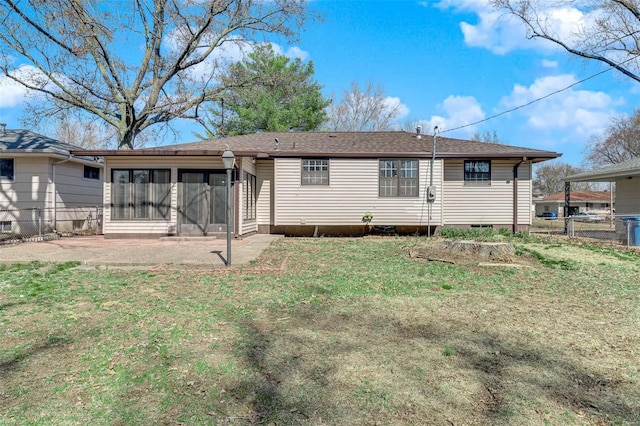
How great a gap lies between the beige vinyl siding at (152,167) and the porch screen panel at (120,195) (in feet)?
0.39

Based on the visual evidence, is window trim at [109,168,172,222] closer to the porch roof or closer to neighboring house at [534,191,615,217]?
the porch roof

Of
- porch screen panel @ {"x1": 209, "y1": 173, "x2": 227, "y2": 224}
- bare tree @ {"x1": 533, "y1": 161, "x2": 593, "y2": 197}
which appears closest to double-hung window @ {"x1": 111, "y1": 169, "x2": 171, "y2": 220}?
porch screen panel @ {"x1": 209, "y1": 173, "x2": 227, "y2": 224}

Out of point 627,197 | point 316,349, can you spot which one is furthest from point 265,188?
point 627,197

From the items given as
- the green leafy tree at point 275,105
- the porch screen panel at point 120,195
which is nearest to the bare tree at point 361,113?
the green leafy tree at point 275,105

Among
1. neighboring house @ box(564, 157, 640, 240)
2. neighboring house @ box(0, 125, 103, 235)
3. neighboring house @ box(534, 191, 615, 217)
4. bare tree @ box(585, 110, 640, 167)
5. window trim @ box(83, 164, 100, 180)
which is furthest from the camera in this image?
neighboring house @ box(534, 191, 615, 217)

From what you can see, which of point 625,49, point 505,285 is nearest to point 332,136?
point 505,285

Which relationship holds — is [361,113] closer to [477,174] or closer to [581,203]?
[477,174]

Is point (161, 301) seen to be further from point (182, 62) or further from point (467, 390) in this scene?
point (182, 62)

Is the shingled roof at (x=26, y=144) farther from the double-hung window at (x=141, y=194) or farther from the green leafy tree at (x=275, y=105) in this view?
the green leafy tree at (x=275, y=105)

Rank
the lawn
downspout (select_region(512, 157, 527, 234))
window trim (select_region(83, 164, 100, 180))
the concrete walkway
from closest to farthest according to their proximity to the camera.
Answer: the lawn → the concrete walkway → downspout (select_region(512, 157, 527, 234)) → window trim (select_region(83, 164, 100, 180))

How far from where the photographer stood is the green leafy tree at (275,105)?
76.4 feet

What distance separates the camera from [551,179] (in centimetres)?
6719

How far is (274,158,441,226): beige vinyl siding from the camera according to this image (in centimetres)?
1302

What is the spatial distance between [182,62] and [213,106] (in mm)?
6864
